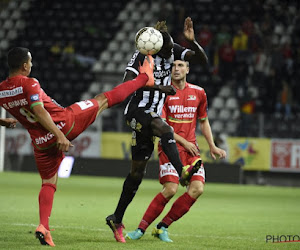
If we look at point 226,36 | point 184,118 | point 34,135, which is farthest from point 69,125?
point 226,36

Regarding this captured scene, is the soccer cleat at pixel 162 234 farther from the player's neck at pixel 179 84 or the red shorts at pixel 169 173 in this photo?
the player's neck at pixel 179 84

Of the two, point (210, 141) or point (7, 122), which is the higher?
point (7, 122)

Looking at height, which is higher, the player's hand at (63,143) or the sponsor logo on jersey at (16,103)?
the sponsor logo on jersey at (16,103)

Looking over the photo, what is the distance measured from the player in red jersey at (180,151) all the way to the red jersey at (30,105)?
5.14 ft

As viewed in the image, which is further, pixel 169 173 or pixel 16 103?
pixel 169 173

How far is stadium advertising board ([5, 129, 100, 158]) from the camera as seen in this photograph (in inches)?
779

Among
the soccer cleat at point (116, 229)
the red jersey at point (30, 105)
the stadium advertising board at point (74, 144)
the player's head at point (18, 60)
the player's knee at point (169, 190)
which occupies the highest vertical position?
the player's head at point (18, 60)

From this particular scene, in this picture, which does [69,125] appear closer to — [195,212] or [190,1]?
[195,212]

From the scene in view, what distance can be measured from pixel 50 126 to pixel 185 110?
2325 mm

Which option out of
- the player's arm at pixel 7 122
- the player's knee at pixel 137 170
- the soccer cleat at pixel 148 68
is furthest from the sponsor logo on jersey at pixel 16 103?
the player's knee at pixel 137 170

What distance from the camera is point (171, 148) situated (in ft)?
23.6

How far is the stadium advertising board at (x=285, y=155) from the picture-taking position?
18.0m

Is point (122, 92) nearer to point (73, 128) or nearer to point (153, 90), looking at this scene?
point (153, 90)

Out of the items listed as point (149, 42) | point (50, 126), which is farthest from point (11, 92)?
point (149, 42)
